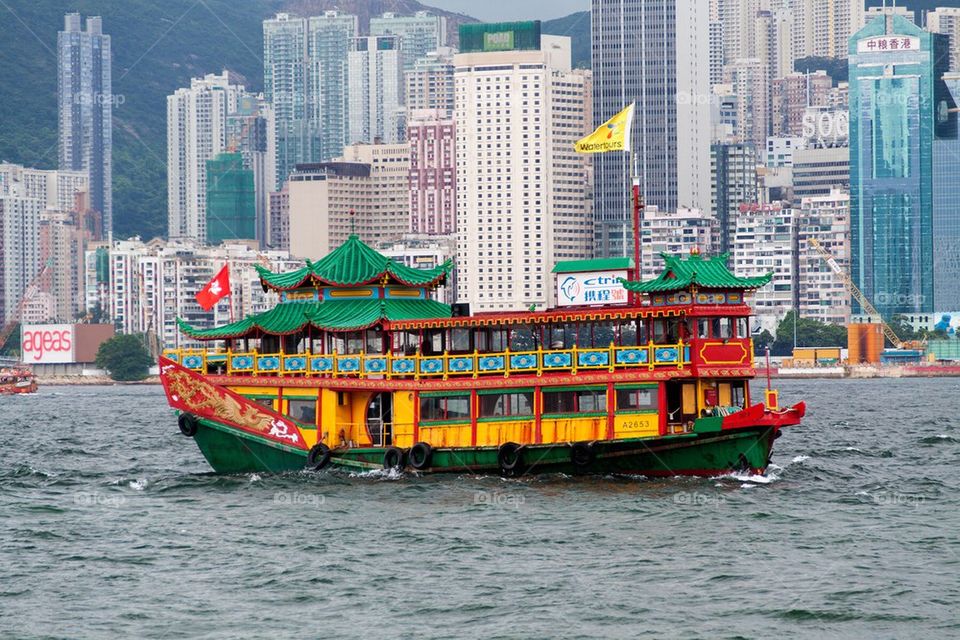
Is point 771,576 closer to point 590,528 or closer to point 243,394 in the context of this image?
point 590,528

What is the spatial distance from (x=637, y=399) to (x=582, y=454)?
2.01m

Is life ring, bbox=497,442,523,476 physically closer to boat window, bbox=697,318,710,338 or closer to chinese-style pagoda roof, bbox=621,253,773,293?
chinese-style pagoda roof, bbox=621,253,773,293

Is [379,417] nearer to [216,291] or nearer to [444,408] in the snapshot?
[444,408]

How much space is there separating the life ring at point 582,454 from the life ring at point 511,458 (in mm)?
1369

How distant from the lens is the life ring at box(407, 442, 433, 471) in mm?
47719

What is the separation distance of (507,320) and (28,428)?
46852mm

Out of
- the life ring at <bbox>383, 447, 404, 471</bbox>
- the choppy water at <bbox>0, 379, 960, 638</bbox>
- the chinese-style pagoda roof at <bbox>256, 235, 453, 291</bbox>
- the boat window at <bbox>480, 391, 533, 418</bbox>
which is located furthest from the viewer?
the chinese-style pagoda roof at <bbox>256, 235, 453, 291</bbox>

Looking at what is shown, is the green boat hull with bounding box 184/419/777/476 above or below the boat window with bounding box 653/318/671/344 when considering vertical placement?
below

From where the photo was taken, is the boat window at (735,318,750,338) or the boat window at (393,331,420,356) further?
the boat window at (393,331,420,356)

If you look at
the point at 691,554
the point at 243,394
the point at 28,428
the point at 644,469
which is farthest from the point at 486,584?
the point at 28,428

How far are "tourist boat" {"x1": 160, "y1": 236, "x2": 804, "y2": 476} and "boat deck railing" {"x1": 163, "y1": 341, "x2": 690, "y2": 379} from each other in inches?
1.6

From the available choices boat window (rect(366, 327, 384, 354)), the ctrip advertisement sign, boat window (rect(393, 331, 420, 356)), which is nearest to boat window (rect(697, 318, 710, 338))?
the ctrip advertisement sign

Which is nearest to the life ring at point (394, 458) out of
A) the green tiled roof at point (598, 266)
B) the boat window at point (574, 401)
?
the boat window at point (574, 401)

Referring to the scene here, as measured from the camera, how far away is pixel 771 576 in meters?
36.6
